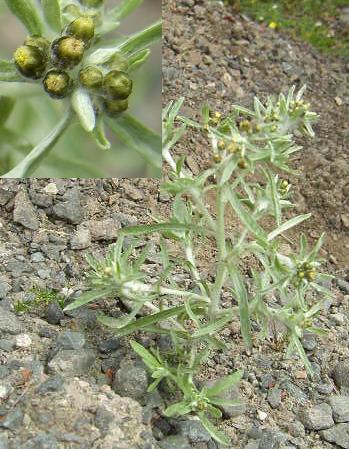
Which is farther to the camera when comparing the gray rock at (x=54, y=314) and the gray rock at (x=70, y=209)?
the gray rock at (x=70, y=209)

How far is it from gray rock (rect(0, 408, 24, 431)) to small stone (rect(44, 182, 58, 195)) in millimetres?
1429

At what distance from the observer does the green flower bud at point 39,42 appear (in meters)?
2.76

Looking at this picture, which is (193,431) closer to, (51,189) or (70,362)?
(70,362)

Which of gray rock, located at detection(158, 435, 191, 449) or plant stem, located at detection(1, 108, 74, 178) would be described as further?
plant stem, located at detection(1, 108, 74, 178)

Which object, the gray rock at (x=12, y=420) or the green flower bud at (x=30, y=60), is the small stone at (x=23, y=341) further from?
the green flower bud at (x=30, y=60)

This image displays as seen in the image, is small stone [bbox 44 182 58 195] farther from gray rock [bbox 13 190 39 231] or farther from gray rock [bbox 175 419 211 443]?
gray rock [bbox 175 419 211 443]

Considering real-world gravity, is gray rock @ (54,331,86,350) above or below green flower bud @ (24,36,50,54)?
below

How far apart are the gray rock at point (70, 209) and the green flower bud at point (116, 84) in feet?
3.21

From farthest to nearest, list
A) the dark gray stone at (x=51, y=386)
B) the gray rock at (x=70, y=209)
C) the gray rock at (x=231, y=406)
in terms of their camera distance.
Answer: the gray rock at (x=70, y=209) < the gray rock at (x=231, y=406) < the dark gray stone at (x=51, y=386)

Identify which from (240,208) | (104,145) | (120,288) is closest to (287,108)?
(240,208)

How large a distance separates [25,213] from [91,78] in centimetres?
104

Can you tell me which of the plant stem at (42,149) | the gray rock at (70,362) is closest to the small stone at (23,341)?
the gray rock at (70,362)

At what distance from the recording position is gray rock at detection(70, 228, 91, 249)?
3.48m

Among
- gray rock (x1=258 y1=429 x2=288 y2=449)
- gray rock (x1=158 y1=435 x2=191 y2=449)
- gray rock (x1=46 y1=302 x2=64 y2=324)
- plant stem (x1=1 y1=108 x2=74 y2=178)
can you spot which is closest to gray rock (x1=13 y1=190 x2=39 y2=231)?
gray rock (x1=46 y1=302 x2=64 y2=324)
